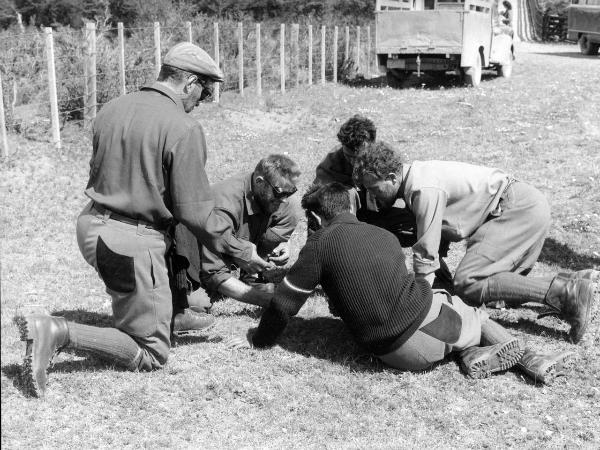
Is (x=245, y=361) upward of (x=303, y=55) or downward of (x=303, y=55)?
downward

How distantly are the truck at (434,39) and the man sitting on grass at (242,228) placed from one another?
38.6 feet

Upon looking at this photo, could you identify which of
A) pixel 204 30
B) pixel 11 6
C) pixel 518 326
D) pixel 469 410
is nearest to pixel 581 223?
pixel 518 326

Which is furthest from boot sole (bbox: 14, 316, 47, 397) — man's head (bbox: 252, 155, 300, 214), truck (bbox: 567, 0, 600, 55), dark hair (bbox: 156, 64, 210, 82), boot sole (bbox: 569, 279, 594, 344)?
truck (bbox: 567, 0, 600, 55)

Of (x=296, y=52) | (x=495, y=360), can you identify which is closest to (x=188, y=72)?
(x=495, y=360)

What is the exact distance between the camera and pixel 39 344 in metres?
3.97

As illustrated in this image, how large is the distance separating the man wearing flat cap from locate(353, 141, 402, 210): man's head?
954 millimetres

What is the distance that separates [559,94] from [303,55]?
6.10 meters

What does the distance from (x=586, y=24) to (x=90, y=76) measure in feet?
62.6

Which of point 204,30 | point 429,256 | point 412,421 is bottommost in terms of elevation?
point 412,421

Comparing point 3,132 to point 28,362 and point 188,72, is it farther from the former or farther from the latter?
point 28,362

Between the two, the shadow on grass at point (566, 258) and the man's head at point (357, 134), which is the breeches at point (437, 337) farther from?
the shadow on grass at point (566, 258)

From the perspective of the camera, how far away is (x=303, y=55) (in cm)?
1875

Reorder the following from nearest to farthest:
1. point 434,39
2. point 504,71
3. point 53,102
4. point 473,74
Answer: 1. point 53,102
2. point 434,39
3. point 473,74
4. point 504,71

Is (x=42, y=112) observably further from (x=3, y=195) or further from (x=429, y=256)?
(x=429, y=256)
